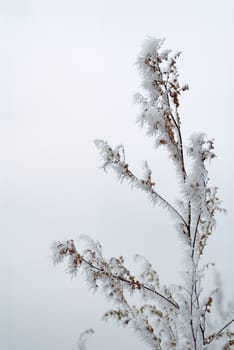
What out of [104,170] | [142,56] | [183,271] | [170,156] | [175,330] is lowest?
[175,330]

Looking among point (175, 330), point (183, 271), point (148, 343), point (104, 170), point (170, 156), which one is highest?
point (170, 156)

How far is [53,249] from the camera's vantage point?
349 centimetres

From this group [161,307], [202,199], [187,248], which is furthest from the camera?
[161,307]

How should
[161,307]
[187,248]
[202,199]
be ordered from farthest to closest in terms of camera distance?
[161,307], [187,248], [202,199]

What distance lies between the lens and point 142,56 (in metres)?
3.34

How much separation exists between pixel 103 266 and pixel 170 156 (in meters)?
1.16

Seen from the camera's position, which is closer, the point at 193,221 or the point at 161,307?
the point at 193,221

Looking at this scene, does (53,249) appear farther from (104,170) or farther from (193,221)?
(193,221)

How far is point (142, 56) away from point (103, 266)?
1.88 meters

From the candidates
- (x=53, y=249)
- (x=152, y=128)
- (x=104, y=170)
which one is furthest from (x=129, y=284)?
(x=152, y=128)

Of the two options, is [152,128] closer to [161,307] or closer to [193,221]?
[193,221]

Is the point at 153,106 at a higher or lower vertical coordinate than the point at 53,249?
higher

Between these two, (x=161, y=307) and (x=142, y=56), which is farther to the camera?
(x=161, y=307)

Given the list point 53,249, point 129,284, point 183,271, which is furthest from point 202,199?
point 53,249
